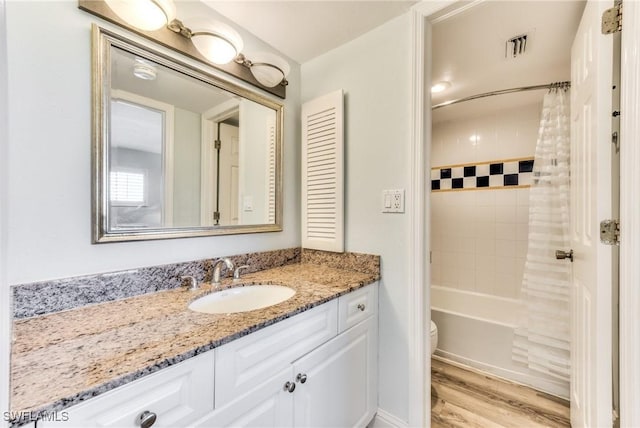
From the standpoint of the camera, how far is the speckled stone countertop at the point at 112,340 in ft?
1.62

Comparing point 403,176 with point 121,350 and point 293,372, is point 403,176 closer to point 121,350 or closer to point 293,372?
point 293,372

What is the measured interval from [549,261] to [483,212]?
0.82 metres

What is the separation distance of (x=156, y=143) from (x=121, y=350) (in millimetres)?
793

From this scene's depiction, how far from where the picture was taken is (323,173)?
5.04ft

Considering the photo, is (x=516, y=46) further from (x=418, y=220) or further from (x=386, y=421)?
(x=386, y=421)

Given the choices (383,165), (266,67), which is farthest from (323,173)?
(266,67)

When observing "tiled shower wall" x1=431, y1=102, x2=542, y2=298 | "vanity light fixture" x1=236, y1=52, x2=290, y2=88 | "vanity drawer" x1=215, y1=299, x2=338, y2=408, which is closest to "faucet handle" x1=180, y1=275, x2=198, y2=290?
"vanity drawer" x1=215, y1=299, x2=338, y2=408

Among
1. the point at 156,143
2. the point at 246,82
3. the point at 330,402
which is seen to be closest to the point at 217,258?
the point at 156,143

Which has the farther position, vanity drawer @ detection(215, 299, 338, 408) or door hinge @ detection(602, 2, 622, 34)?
door hinge @ detection(602, 2, 622, 34)

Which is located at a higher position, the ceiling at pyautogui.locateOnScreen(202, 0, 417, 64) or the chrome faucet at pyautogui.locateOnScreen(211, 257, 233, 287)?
the ceiling at pyautogui.locateOnScreen(202, 0, 417, 64)

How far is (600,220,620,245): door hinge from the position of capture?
0.86m

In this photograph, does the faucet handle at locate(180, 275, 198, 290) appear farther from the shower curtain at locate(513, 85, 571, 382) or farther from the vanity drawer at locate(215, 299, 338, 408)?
the shower curtain at locate(513, 85, 571, 382)

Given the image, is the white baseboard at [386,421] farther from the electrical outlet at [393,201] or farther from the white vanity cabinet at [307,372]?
the electrical outlet at [393,201]

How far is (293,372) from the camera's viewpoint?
2.94 ft
